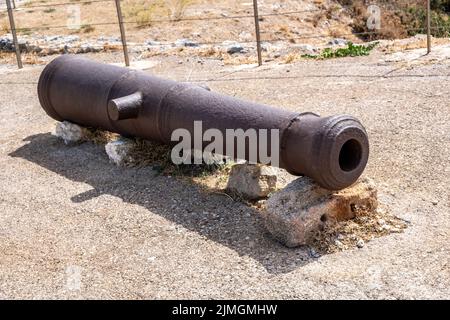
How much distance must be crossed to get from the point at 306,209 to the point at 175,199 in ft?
4.77

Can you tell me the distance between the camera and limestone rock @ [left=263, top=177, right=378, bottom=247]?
511 cm

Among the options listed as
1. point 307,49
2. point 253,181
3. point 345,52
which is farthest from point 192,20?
point 253,181

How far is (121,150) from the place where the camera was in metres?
7.03

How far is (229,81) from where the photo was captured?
413 inches

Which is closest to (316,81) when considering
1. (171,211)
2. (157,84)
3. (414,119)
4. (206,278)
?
(414,119)

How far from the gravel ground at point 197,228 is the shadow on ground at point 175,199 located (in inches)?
0.5

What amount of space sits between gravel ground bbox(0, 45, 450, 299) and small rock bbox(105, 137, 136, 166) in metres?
0.15

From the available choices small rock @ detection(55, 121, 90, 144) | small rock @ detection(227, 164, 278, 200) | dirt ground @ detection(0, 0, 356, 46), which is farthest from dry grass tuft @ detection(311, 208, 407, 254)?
dirt ground @ detection(0, 0, 356, 46)

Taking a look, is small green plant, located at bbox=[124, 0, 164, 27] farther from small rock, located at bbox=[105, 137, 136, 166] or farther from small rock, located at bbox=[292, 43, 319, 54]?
small rock, located at bbox=[105, 137, 136, 166]

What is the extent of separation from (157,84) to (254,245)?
7.08ft

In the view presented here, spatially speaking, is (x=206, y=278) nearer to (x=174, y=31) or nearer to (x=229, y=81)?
(x=229, y=81)

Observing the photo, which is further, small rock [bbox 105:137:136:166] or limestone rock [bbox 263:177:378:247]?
small rock [bbox 105:137:136:166]

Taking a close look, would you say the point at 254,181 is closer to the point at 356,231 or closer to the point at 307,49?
the point at 356,231

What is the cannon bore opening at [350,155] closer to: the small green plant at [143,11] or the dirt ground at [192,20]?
the dirt ground at [192,20]
